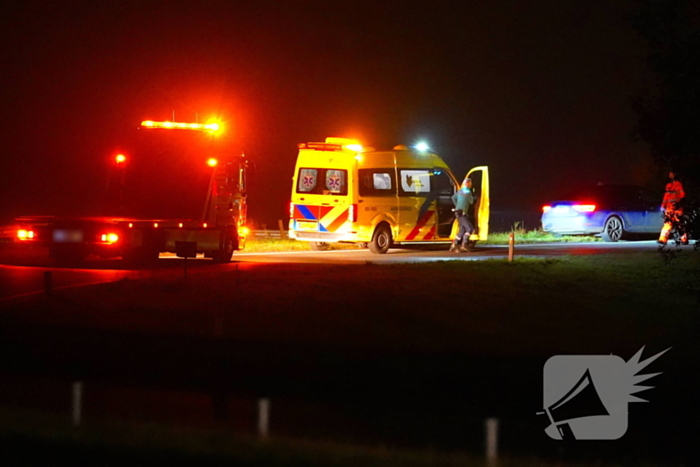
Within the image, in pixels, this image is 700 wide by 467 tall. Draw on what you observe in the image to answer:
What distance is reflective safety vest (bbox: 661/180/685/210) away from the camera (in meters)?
11.4

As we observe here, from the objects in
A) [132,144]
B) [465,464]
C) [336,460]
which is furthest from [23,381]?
[132,144]

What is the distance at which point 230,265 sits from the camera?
18781 millimetres

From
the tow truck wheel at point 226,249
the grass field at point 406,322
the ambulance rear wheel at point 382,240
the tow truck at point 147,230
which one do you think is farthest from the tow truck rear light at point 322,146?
the grass field at point 406,322

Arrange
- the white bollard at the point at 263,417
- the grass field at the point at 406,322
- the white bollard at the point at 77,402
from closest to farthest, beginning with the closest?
1. the white bollard at the point at 263,417
2. the white bollard at the point at 77,402
3. the grass field at the point at 406,322

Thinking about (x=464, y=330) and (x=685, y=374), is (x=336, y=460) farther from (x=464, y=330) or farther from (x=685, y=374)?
(x=464, y=330)

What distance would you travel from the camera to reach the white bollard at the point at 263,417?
6.67 meters

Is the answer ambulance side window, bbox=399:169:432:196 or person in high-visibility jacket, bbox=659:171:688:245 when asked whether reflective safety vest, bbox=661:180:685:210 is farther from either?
ambulance side window, bbox=399:169:432:196

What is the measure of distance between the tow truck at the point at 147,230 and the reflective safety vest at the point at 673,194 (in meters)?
9.21

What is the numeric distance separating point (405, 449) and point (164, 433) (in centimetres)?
175

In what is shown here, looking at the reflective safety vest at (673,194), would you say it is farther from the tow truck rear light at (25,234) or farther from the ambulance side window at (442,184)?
the tow truck rear light at (25,234)

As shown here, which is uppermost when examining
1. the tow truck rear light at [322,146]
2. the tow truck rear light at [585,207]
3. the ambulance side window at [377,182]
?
the tow truck rear light at [322,146]

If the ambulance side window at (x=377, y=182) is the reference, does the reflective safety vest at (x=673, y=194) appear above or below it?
below

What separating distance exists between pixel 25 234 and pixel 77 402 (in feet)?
38.9

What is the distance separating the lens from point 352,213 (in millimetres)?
20578
